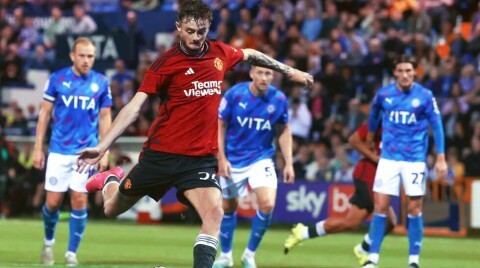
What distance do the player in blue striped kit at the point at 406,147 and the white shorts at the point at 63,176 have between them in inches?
135

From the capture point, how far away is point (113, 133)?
28.0ft

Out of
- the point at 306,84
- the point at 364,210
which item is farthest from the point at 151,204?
the point at 306,84

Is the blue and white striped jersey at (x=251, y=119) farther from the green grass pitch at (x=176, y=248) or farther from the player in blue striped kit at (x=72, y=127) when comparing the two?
the player in blue striped kit at (x=72, y=127)

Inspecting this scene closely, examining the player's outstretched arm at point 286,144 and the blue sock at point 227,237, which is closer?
the player's outstretched arm at point 286,144

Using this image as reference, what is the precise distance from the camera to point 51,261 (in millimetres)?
12984

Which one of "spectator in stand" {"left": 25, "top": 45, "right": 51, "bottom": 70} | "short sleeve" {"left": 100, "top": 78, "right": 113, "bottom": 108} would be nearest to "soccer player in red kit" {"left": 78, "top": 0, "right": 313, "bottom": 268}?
"short sleeve" {"left": 100, "top": 78, "right": 113, "bottom": 108}

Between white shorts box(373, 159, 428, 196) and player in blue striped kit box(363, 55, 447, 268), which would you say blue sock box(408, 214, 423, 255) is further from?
white shorts box(373, 159, 428, 196)

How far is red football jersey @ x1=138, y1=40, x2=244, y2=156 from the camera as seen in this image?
890 cm

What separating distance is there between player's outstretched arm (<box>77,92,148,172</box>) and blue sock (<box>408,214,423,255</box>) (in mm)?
5187

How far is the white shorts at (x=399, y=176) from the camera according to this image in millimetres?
13047

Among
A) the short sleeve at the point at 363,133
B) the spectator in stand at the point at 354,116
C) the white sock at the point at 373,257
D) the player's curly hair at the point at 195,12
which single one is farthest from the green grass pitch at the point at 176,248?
the player's curly hair at the point at 195,12

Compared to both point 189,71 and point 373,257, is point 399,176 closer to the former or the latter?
point 373,257

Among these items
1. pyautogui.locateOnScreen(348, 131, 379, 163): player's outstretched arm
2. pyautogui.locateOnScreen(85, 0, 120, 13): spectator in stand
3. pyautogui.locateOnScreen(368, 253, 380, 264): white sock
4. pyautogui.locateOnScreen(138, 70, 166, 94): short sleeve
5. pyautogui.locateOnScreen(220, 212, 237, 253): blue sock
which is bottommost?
pyautogui.locateOnScreen(368, 253, 380, 264): white sock

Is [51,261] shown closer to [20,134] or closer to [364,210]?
[364,210]
